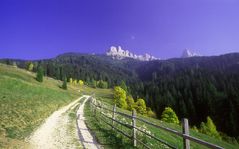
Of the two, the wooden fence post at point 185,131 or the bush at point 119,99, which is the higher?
the wooden fence post at point 185,131

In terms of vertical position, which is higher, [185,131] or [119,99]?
[185,131]

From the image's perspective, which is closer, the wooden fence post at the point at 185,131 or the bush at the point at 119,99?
the wooden fence post at the point at 185,131

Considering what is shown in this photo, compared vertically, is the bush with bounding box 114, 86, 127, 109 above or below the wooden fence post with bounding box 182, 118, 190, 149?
below

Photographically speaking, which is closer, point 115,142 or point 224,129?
point 115,142

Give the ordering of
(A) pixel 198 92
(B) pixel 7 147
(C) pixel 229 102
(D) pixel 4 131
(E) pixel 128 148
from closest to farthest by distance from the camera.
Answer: (B) pixel 7 147 → (E) pixel 128 148 → (D) pixel 4 131 → (C) pixel 229 102 → (A) pixel 198 92

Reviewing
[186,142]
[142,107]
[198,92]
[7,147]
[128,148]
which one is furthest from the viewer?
[198,92]

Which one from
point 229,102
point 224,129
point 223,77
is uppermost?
point 223,77

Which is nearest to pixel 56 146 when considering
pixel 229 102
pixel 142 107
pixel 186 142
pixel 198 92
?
pixel 186 142

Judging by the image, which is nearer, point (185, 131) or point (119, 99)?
point (185, 131)

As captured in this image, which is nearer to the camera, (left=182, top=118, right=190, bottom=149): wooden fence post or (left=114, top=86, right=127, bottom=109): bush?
(left=182, top=118, right=190, bottom=149): wooden fence post

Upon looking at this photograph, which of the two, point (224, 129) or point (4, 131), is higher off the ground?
point (4, 131)

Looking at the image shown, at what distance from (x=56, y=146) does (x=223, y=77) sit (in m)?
186

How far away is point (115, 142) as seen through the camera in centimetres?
1380

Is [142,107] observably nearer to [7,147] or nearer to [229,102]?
[229,102]
